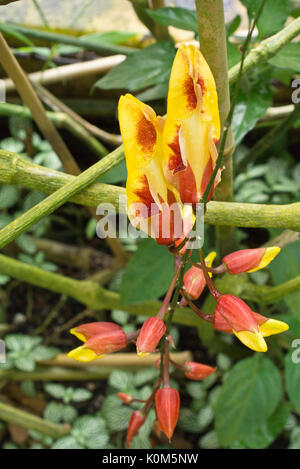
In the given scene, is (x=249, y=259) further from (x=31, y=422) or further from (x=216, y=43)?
(x=31, y=422)

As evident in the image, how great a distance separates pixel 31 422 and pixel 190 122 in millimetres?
724

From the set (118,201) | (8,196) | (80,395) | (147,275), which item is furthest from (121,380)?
(118,201)

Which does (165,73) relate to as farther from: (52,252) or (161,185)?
(52,252)

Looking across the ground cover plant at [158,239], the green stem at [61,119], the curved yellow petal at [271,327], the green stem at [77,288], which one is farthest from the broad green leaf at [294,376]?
the green stem at [61,119]

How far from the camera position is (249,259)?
41 centimetres

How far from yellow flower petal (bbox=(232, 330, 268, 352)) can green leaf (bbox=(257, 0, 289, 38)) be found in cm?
46

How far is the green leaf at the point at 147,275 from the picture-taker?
2.25ft

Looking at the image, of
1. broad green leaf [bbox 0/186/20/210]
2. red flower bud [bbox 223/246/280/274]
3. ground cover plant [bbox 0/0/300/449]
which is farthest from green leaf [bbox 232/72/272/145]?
broad green leaf [bbox 0/186/20/210]

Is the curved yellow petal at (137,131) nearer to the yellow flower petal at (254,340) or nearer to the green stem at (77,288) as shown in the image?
the yellow flower petal at (254,340)

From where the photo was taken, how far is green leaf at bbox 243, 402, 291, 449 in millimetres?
849

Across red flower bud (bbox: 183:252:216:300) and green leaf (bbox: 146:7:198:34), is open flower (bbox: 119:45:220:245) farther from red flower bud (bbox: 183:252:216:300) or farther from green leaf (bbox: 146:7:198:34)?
green leaf (bbox: 146:7:198:34)
